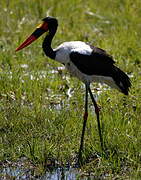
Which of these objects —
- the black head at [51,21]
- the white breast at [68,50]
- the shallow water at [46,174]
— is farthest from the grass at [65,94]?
the black head at [51,21]

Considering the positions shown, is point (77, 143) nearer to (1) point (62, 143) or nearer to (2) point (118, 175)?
(1) point (62, 143)

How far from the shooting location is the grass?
702 centimetres

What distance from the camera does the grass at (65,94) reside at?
7016mm

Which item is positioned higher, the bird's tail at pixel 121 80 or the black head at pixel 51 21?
the black head at pixel 51 21

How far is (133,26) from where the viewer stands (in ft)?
35.6

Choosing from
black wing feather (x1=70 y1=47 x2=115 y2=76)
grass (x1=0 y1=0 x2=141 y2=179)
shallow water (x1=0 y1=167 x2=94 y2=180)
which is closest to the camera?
shallow water (x1=0 y1=167 x2=94 y2=180)

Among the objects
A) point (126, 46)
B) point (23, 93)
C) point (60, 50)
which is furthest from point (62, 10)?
point (60, 50)

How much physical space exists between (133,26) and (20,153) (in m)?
4.27

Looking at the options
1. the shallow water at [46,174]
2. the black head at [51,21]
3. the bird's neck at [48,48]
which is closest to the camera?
the shallow water at [46,174]

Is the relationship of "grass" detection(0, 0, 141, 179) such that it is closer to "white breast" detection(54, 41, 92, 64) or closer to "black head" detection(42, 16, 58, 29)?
"white breast" detection(54, 41, 92, 64)

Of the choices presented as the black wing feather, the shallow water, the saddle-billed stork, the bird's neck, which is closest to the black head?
the bird's neck

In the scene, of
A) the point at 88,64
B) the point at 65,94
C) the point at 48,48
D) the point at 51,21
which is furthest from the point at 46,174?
the point at 65,94

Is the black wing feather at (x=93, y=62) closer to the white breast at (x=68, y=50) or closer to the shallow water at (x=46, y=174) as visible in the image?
the white breast at (x=68, y=50)

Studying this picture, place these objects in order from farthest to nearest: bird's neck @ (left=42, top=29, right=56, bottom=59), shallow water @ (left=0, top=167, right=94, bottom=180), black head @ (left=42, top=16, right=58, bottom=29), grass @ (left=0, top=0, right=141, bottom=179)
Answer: black head @ (left=42, top=16, right=58, bottom=29)
bird's neck @ (left=42, top=29, right=56, bottom=59)
grass @ (left=0, top=0, right=141, bottom=179)
shallow water @ (left=0, top=167, right=94, bottom=180)
